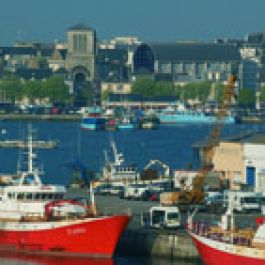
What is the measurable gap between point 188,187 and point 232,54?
135 metres

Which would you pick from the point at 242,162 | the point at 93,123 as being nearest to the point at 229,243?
the point at 242,162

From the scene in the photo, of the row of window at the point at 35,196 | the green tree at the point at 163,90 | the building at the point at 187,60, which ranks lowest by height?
the row of window at the point at 35,196

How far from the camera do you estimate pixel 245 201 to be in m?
38.9

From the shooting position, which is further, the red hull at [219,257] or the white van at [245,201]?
the white van at [245,201]

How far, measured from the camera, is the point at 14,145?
8150 cm

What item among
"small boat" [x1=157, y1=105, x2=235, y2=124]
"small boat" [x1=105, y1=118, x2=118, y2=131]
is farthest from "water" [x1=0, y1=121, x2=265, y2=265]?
"small boat" [x1=157, y1=105, x2=235, y2=124]

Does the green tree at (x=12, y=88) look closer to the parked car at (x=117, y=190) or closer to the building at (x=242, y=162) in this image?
the building at (x=242, y=162)

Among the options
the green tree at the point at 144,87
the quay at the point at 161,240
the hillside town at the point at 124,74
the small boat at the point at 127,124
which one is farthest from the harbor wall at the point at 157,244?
the green tree at the point at 144,87

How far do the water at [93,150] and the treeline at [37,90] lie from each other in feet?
82.3

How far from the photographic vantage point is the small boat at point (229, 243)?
30.7m

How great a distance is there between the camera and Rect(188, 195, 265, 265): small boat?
30.7 metres

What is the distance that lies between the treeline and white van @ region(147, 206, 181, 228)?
116 metres

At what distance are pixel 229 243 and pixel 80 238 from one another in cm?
394

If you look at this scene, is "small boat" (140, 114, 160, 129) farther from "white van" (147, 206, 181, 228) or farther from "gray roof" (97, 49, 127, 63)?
"white van" (147, 206, 181, 228)
